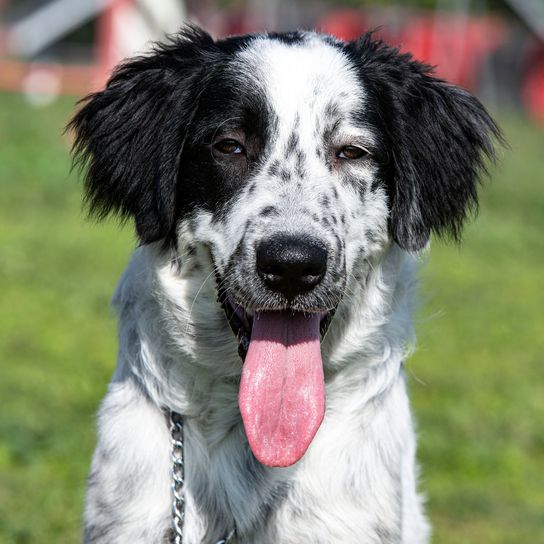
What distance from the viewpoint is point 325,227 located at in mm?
3666

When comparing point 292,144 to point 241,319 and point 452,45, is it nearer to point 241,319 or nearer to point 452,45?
point 241,319

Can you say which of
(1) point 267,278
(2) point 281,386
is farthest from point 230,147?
(2) point 281,386

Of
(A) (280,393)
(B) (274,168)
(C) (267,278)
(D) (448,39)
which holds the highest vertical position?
(B) (274,168)

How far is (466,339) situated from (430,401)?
170 cm

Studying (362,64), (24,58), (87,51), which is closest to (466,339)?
(362,64)

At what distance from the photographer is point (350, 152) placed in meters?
3.99

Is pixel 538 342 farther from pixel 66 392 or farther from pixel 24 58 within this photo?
pixel 24 58

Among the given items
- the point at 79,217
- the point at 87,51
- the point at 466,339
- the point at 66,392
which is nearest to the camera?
the point at 66,392

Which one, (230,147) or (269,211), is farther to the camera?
(230,147)

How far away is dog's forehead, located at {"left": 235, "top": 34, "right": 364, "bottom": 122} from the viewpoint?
391 centimetres

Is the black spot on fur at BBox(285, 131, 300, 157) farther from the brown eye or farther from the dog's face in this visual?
the brown eye

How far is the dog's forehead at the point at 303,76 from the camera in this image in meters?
3.91

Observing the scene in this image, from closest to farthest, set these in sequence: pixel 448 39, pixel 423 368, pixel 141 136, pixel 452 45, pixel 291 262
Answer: pixel 291 262 → pixel 141 136 → pixel 423 368 → pixel 452 45 → pixel 448 39

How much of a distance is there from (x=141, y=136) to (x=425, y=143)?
104 cm
